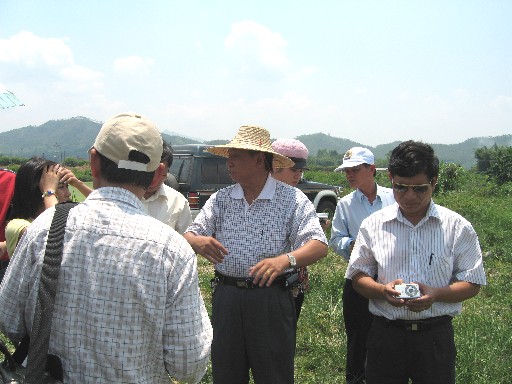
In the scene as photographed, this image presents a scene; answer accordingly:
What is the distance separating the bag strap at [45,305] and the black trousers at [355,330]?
2.44 meters

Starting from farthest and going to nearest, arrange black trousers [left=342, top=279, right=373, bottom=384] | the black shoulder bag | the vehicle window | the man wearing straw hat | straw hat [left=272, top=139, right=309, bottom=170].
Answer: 1. the vehicle window
2. black trousers [left=342, top=279, right=373, bottom=384]
3. straw hat [left=272, top=139, right=309, bottom=170]
4. the man wearing straw hat
5. the black shoulder bag

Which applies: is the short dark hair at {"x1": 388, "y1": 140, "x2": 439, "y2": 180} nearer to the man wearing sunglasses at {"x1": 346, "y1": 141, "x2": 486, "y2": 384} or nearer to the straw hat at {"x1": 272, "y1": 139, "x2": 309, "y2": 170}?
the man wearing sunglasses at {"x1": 346, "y1": 141, "x2": 486, "y2": 384}

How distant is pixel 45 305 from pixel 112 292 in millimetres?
181

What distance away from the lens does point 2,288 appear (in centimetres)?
147

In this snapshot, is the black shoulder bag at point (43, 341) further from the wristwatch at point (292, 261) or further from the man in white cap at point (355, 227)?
the man in white cap at point (355, 227)

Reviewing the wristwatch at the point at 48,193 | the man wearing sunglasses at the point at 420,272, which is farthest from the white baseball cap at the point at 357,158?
the wristwatch at the point at 48,193

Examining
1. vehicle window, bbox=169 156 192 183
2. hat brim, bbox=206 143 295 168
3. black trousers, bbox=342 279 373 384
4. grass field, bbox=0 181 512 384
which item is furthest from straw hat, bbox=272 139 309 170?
vehicle window, bbox=169 156 192 183

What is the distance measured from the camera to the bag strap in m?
1.34

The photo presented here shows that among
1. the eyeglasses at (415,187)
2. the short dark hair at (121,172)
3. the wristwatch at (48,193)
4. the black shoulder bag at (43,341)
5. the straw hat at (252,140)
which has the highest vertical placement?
the straw hat at (252,140)

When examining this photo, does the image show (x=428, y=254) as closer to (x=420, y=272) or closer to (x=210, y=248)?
(x=420, y=272)

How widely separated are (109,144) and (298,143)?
203cm

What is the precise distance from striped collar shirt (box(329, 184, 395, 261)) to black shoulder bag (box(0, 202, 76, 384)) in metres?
2.40

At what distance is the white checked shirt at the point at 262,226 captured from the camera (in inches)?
99.1

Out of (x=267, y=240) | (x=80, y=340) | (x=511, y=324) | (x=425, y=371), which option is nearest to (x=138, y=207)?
(x=80, y=340)
